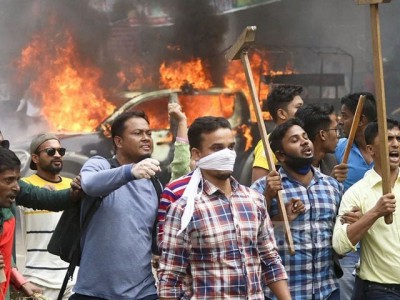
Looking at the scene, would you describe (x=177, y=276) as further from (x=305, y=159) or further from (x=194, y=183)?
(x=305, y=159)

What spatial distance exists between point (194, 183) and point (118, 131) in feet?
2.84

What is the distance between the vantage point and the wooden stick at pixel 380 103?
16.3 feet

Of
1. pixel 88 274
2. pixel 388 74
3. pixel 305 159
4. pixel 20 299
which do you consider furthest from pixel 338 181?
pixel 388 74

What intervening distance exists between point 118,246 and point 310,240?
117cm

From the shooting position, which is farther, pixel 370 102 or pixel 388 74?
pixel 388 74

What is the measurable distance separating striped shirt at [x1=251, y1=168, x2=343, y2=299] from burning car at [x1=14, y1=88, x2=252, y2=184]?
368 inches

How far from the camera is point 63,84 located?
53.1ft

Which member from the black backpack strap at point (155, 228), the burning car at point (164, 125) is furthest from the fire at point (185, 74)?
the black backpack strap at point (155, 228)

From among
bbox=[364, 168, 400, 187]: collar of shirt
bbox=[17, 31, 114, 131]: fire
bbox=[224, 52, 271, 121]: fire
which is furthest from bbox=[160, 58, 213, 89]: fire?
bbox=[364, 168, 400, 187]: collar of shirt

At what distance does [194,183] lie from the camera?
450 centimetres

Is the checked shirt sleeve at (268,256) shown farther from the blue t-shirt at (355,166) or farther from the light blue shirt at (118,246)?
the blue t-shirt at (355,166)

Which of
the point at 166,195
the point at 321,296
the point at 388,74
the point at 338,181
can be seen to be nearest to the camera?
the point at 166,195

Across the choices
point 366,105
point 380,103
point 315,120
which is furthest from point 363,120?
point 380,103

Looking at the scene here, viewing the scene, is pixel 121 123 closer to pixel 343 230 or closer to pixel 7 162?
pixel 7 162
